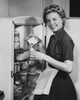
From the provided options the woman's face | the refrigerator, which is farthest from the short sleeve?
the refrigerator

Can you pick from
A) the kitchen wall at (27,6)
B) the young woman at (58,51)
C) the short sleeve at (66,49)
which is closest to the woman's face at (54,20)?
the young woman at (58,51)

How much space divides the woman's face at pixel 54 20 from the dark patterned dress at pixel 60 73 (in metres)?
0.05

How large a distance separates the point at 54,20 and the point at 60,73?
0.48 metres

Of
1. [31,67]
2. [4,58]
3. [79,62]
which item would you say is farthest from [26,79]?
[79,62]

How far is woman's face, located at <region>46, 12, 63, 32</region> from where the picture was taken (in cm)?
211

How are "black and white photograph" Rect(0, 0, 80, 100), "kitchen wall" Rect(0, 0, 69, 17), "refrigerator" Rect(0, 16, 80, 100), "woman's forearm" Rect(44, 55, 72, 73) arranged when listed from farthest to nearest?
"kitchen wall" Rect(0, 0, 69, 17), "refrigerator" Rect(0, 16, 80, 100), "black and white photograph" Rect(0, 0, 80, 100), "woman's forearm" Rect(44, 55, 72, 73)

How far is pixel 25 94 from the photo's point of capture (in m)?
3.41

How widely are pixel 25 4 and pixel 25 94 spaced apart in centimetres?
169

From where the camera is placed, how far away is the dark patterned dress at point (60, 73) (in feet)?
6.80

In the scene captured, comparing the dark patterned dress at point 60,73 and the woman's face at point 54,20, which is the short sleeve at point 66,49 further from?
the woman's face at point 54,20

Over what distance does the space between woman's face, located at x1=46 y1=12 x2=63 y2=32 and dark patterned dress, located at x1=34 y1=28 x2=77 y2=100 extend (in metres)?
0.05

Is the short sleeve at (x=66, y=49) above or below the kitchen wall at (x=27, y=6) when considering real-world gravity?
below

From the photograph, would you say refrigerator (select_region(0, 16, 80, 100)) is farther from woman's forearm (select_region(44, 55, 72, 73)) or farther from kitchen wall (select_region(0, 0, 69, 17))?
woman's forearm (select_region(44, 55, 72, 73))

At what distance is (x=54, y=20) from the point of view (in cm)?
212
